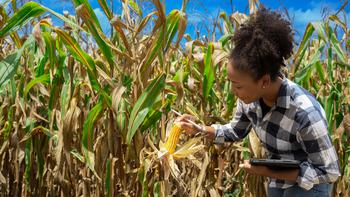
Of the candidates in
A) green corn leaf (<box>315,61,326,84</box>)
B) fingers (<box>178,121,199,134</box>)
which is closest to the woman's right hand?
fingers (<box>178,121,199,134</box>)

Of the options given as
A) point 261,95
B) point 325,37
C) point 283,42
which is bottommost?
point 261,95

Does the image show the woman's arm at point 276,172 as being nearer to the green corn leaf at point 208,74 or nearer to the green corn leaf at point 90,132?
the green corn leaf at point 90,132

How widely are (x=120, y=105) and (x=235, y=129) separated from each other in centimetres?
51

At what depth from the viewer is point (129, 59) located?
211 cm

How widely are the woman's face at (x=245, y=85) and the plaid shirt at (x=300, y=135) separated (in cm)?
12

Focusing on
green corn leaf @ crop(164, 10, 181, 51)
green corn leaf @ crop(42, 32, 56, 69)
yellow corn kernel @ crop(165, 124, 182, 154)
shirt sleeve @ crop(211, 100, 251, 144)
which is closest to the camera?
yellow corn kernel @ crop(165, 124, 182, 154)

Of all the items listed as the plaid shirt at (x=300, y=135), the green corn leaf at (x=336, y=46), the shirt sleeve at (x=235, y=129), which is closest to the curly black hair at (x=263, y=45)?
the plaid shirt at (x=300, y=135)

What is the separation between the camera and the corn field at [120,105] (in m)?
2.13

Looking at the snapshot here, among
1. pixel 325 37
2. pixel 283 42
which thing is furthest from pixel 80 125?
pixel 325 37

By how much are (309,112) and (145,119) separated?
0.64 metres

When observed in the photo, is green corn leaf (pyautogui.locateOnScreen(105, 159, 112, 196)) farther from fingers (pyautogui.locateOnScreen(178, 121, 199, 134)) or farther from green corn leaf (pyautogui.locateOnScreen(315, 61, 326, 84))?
green corn leaf (pyautogui.locateOnScreen(315, 61, 326, 84))

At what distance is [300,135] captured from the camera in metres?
1.95

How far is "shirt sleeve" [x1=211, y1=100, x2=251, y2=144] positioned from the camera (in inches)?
91.3

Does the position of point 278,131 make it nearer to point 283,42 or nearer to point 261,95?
point 261,95
